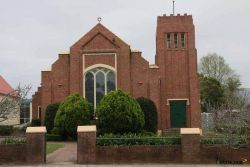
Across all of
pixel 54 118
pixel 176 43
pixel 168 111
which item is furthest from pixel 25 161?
pixel 176 43

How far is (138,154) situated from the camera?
2038 cm

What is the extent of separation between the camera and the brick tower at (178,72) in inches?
1449

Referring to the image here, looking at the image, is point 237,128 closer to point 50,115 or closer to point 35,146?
point 35,146

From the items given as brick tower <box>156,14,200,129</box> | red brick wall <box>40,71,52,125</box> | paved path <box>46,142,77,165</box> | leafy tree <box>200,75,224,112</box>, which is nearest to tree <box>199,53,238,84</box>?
leafy tree <box>200,75,224,112</box>

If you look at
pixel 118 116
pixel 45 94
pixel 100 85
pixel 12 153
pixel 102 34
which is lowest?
pixel 12 153

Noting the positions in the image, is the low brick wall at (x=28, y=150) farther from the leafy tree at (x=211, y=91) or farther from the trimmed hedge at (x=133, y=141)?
the leafy tree at (x=211, y=91)

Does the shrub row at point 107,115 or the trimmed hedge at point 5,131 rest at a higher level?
the shrub row at point 107,115

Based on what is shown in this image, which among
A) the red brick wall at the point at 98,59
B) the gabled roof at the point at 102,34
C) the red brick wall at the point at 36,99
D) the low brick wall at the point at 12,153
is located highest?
the gabled roof at the point at 102,34

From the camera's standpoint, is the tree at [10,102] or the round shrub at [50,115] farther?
the round shrub at [50,115]

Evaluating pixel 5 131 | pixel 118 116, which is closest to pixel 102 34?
pixel 118 116

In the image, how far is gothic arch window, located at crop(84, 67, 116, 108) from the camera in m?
35.8

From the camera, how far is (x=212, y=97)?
199 feet

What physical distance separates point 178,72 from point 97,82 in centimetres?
703

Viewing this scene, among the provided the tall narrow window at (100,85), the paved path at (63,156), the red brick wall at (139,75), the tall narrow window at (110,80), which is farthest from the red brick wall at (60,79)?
the paved path at (63,156)
